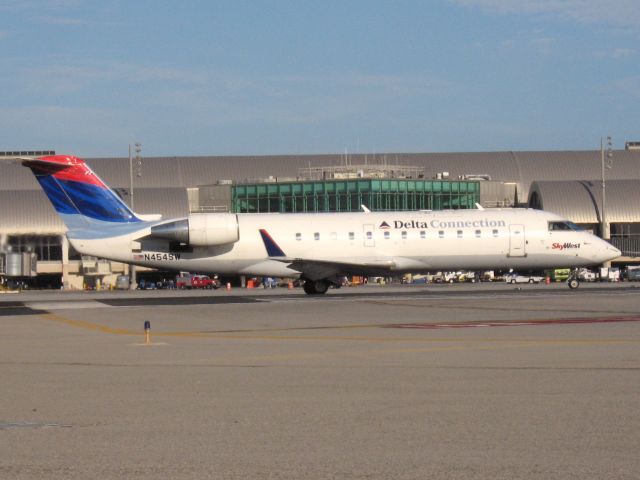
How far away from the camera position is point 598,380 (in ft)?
52.7

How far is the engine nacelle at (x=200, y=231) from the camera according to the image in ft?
164

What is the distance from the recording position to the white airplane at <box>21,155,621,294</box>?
5022 centimetres

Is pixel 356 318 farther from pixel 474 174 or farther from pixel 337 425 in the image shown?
pixel 474 174

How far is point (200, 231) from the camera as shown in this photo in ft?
164

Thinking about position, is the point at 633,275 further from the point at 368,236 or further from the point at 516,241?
the point at 368,236

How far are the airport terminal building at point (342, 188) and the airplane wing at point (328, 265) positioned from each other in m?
44.6

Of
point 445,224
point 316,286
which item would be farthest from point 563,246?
point 316,286

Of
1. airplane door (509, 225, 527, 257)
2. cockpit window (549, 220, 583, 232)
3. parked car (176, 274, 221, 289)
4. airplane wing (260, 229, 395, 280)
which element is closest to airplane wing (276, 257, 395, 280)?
airplane wing (260, 229, 395, 280)

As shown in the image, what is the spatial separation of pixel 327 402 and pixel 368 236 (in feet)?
121

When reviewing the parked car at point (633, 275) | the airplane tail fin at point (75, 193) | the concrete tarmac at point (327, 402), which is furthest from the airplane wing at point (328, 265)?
the parked car at point (633, 275)

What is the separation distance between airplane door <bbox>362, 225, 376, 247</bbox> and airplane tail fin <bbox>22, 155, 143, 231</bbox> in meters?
12.3

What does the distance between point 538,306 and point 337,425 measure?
25793 mm

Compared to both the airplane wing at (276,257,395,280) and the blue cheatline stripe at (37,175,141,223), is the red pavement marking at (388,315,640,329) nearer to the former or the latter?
the airplane wing at (276,257,395,280)

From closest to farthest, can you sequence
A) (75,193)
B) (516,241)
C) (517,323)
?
(517,323) < (75,193) < (516,241)
